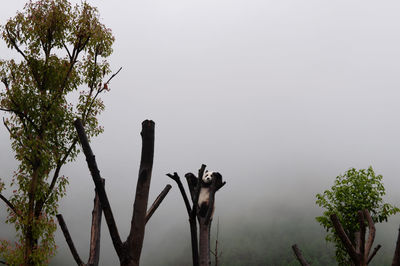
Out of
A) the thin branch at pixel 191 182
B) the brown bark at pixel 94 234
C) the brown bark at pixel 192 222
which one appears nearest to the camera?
the brown bark at pixel 94 234

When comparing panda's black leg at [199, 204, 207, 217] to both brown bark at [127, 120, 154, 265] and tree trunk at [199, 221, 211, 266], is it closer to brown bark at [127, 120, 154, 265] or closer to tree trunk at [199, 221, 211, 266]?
tree trunk at [199, 221, 211, 266]

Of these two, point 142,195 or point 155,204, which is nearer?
point 142,195

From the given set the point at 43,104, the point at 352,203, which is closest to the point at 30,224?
the point at 43,104

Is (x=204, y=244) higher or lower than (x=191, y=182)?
lower

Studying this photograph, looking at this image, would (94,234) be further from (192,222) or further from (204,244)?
(204,244)

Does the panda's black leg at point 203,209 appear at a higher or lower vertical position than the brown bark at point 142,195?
higher

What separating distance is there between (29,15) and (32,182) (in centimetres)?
591

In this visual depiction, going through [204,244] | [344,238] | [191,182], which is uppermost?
[191,182]

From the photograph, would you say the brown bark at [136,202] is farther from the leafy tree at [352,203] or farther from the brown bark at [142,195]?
the leafy tree at [352,203]

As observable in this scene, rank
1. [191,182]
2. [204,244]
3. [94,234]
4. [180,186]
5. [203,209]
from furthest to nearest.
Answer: [203,209], [191,182], [204,244], [180,186], [94,234]

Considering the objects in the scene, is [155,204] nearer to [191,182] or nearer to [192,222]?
[192,222]

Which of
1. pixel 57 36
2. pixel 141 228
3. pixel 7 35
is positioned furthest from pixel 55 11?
pixel 141 228

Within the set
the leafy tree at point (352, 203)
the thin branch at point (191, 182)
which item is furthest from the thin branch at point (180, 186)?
the leafy tree at point (352, 203)

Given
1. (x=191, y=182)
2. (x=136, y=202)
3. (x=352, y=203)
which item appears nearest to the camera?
(x=136, y=202)
